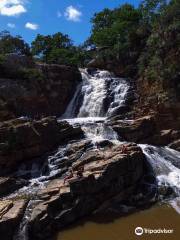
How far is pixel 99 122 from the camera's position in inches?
1173

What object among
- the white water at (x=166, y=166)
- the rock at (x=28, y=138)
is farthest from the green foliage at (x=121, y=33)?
the white water at (x=166, y=166)

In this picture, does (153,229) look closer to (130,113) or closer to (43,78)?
(130,113)

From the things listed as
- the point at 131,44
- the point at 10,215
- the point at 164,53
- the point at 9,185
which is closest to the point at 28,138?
the point at 9,185

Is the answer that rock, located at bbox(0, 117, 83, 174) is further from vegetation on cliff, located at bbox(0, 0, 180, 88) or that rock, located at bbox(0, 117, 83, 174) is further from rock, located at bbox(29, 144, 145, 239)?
vegetation on cliff, located at bbox(0, 0, 180, 88)

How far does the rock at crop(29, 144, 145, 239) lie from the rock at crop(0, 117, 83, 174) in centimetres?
350

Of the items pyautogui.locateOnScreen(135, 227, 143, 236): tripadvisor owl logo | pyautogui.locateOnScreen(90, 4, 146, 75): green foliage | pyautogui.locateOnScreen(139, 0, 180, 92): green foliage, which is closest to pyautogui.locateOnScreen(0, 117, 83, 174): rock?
pyautogui.locateOnScreen(139, 0, 180, 92): green foliage

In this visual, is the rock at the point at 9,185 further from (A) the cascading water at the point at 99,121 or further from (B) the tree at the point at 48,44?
(B) the tree at the point at 48,44

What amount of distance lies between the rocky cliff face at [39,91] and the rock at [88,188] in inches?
440

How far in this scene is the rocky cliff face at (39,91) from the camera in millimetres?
32844

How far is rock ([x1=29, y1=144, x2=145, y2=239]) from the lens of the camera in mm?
17281

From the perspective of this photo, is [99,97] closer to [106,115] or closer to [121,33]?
[106,115]

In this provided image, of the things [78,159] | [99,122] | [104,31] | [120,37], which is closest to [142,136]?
[99,122]

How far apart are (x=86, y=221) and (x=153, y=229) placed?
2992 millimetres

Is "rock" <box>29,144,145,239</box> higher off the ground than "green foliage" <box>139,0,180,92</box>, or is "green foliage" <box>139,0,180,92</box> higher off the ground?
"green foliage" <box>139,0,180,92</box>
